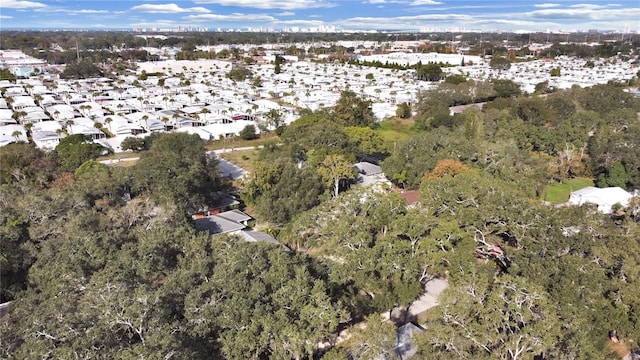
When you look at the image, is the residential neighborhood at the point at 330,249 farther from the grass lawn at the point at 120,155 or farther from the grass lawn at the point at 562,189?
the grass lawn at the point at 120,155

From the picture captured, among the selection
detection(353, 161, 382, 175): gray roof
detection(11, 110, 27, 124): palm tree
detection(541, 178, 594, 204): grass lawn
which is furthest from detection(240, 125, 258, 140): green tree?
detection(541, 178, 594, 204): grass lawn

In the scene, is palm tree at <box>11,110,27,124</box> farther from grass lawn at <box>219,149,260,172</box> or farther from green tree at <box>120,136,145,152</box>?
grass lawn at <box>219,149,260,172</box>

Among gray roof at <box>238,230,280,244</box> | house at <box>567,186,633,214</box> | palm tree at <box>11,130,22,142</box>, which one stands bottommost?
gray roof at <box>238,230,280,244</box>

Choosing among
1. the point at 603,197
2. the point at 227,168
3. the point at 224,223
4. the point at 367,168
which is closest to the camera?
the point at 224,223

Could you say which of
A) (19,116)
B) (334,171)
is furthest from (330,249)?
(19,116)

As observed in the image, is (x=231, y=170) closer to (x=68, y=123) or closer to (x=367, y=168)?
(x=367, y=168)

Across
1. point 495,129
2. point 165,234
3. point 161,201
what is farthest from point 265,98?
point 165,234

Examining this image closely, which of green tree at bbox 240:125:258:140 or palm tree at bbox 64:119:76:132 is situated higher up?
palm tree at bbox 64:119:76:132
